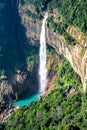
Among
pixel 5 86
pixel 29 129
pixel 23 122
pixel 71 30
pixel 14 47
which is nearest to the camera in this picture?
pixel 29 129

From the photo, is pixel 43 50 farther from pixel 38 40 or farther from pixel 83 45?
pixel 83 45

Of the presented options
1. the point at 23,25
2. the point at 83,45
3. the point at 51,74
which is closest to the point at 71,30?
the point at 83,45

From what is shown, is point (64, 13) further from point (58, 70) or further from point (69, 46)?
point (58, 70)

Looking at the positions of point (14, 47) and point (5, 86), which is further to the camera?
point (14, 47)

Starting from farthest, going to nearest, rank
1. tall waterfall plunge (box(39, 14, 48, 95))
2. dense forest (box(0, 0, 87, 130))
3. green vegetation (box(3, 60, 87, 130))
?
tall waterfall plunge (box(39, 14, 48, 95))
dense forest (box(0, 0, 87, 130))
green vegetation (box(3, 60, 87, 130))

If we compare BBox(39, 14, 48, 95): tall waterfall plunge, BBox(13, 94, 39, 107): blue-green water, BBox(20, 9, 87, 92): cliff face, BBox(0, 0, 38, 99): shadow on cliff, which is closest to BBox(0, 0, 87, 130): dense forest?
BBox(0, 0, 38, 99): shadow on cliff

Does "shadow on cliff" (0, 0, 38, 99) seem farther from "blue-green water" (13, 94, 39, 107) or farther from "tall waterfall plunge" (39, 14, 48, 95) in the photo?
"blue-green water" (13, 94, 39, 107)

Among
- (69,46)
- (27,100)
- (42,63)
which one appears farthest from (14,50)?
(69,46)
